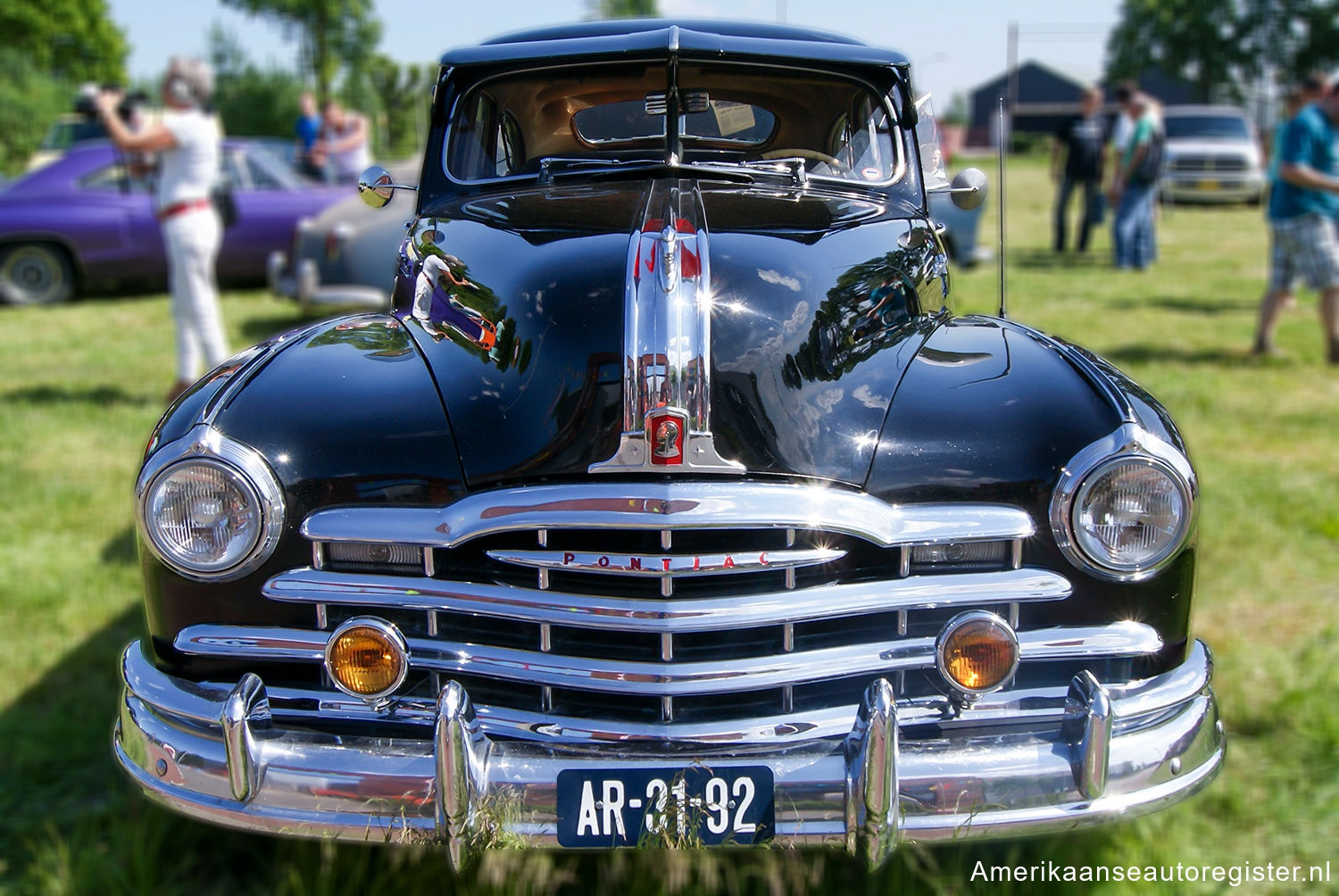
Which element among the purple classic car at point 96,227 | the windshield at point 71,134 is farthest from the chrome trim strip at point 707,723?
the windshield at point 71,134

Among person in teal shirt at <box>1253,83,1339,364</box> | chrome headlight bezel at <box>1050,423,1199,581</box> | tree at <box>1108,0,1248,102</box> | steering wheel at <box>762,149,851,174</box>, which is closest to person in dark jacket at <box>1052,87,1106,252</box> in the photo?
person in teal shirt at <box>1253,83,1339,364</box>

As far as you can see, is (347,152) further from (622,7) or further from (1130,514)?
(622,7)

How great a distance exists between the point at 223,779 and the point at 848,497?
128 centimetres

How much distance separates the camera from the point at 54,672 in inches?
135

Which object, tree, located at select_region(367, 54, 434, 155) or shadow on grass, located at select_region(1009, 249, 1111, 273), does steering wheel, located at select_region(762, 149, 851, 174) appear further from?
tree, located at select_region(367, 54, 434, 155)

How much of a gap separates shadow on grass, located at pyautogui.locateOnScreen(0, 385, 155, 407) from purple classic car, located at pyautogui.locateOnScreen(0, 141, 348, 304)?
3463mm

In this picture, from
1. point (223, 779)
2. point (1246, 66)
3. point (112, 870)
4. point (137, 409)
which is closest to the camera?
point (223, 779)

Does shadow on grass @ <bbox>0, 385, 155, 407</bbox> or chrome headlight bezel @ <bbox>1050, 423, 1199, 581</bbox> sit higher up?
chrome headlight bezel @ <bbox>1050, 423, 1199, 581</bbox>

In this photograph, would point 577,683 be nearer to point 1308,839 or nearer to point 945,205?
point 1308,839

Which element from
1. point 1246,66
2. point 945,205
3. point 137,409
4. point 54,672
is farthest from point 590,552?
point 1246,66

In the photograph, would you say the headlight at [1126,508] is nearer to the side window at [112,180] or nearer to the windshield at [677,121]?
the windshield at [677,121]

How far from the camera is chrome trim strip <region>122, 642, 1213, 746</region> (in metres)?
2.00

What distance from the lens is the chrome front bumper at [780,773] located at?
1.88 metres

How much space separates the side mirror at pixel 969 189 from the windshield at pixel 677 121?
19 centimetres
